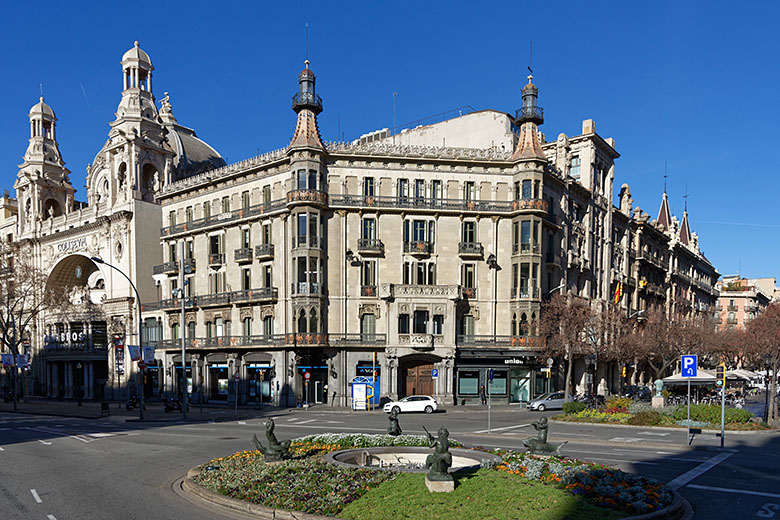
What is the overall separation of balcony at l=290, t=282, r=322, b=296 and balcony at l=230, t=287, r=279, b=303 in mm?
2633

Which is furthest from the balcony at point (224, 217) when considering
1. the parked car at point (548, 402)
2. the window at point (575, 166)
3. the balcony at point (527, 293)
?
the window at point (575, 166)

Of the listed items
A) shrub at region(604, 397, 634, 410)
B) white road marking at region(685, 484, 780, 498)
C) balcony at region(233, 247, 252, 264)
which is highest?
balcony at region(233, 247, 252, 264)

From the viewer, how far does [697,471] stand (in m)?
17.8

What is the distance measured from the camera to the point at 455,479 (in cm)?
1334

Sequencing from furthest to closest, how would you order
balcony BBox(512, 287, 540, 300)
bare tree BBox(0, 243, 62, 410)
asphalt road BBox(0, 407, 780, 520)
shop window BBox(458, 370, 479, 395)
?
bare tree BBox(0, 243, 62, 410) → balcony BBox(512, 287, 540, 300) → shop window BBox(458, 370, 479, 395) → asphalt road BBox(0, 407, 780, 520)

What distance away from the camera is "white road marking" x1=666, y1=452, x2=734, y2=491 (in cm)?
1585

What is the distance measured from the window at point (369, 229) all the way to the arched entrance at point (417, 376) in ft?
33.2

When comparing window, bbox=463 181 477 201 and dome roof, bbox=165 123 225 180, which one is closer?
window, bbox=463 181 477 201

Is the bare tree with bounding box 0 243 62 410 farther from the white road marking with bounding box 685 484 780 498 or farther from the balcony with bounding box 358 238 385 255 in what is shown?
the white road marking with bounding box 685 484 780 498

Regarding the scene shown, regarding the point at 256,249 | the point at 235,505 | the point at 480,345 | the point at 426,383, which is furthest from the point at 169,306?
the point at 235,505

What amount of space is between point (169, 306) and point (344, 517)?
45.8 metres

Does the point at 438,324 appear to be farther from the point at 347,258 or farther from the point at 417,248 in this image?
the point at 347,258

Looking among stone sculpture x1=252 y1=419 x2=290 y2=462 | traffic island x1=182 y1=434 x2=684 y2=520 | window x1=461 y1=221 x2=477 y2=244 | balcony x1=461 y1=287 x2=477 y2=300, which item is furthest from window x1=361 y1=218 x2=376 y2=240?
traffic island x1=182 y1=434 x2=684 y2=520

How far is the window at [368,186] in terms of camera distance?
151ft
